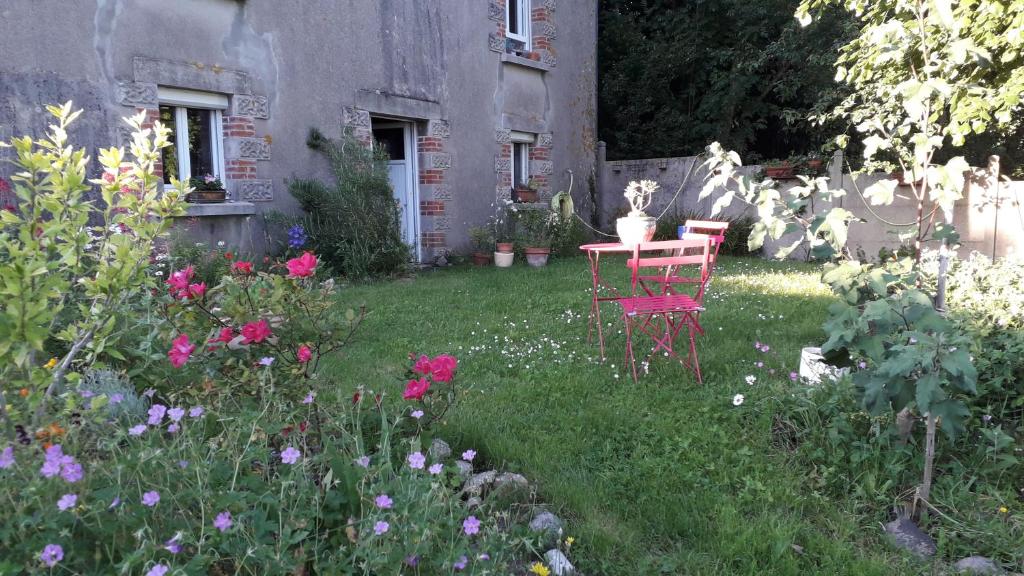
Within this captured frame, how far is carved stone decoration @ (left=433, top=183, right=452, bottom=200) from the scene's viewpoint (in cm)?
877

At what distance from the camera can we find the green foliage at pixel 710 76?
11.2m

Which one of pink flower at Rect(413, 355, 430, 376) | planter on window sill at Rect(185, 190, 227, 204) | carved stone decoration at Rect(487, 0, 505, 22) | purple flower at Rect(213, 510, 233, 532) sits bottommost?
purple flower at Rect(213, 510, 233, 532)

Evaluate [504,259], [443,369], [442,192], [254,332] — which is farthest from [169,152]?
[443,369]

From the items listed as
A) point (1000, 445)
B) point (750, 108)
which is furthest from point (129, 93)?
point (750, 108)

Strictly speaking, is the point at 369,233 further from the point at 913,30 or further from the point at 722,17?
the point at 722,17

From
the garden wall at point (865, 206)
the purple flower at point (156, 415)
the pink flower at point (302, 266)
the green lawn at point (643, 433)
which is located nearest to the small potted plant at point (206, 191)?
the green lawn at point (643, 433)

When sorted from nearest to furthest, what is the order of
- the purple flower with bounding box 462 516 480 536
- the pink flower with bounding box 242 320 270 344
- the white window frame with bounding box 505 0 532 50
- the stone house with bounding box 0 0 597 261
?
the purple flower with bounding box 462 516 480 536, the pink flower with bounding box 242 320 270 344, the stone house with bounding box 0 0 597 261, the white window frame with bounding box 505 0 532 50

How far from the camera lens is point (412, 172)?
8859 millimetres

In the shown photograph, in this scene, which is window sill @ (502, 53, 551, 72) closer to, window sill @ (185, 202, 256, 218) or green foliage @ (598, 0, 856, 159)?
green foliage @ (598, 0, 856, 159)

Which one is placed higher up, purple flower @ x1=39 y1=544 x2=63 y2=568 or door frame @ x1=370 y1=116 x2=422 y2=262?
door frame @ x1=370 y1=116 x2=422 y2=262

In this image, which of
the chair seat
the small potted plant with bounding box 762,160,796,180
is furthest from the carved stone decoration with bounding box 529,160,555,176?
the chair seat

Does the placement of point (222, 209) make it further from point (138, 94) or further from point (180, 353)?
point (180, 353)

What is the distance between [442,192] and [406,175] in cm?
54

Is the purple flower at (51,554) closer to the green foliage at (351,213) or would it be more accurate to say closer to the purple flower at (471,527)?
the purple flower at (471,527)
